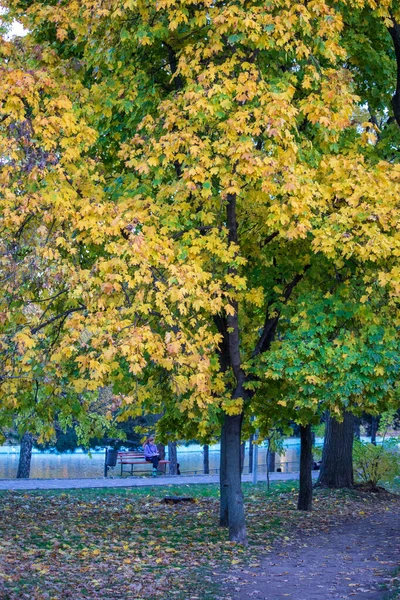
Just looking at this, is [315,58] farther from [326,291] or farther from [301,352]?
[301,352]

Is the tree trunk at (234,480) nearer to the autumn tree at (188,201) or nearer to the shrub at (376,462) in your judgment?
the autumn tree at (188,201)

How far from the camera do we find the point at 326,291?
1158 cm

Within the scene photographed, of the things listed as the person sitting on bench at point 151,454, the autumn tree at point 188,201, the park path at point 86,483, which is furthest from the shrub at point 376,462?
the autumn tree at point 188,201

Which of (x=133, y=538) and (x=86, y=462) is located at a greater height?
(x=86, y=462)

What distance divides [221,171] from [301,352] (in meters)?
2.63

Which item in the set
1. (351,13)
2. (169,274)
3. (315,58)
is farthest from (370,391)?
(351,13)

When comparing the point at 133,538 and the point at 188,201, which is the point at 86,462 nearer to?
the point at 133,538

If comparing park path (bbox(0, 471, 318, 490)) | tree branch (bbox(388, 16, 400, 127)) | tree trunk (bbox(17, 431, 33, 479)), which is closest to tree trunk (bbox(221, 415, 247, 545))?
tree branch (bbox(388, 16, 400, 127))

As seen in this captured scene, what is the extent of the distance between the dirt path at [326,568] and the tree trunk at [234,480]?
2.48 feet

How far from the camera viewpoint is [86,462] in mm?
48281

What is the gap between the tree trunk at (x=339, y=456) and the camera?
19.1m

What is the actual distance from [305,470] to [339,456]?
413 centimetres

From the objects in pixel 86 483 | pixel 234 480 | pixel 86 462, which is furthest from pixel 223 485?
pixel 86 462

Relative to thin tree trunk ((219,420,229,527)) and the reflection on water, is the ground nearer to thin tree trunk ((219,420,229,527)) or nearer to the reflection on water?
thin tree trunk ((219,420,229,527))
